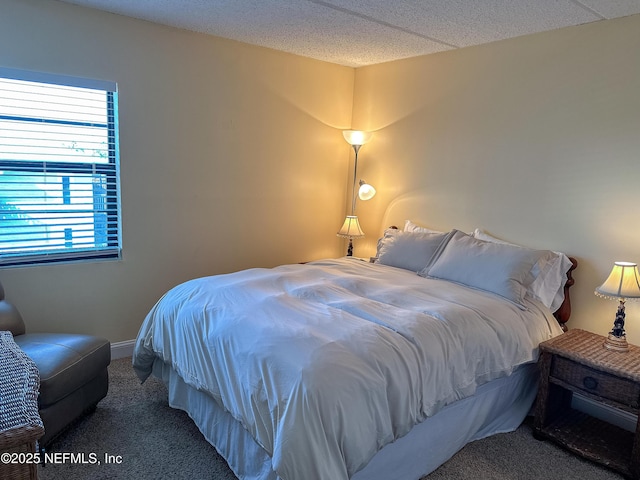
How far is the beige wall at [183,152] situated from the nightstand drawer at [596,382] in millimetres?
2436

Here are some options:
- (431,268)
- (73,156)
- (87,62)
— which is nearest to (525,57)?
(431,268)

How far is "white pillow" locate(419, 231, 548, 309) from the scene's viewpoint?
272 centimetres

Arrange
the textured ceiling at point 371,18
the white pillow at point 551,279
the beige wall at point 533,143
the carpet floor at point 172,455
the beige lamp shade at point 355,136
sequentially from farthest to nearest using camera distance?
the beige lamp shade at point 355,136, the white pillow at point 551,279, the beige wall at point 533,143, the textured ceiling at point 371,18, the carpet floor at point 172,455

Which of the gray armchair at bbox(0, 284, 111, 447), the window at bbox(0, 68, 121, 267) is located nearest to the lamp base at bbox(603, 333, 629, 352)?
the gray armchair at bbox(0, 284, 111, 447)

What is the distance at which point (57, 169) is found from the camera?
9.85 ft

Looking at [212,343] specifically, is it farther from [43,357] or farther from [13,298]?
[13,298]

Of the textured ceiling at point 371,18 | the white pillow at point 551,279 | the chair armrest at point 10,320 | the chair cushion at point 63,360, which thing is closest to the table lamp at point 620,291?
the white pillow at point 551,279

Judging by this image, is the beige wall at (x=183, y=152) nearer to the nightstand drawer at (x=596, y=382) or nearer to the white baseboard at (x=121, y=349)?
the white baseboard at (x=121, y=349)

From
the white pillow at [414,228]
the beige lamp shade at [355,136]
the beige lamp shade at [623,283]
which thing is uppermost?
the beige lamp shade at [355,136]

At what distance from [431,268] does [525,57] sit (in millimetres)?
1586

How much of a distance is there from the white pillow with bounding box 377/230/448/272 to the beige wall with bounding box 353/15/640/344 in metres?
0.33

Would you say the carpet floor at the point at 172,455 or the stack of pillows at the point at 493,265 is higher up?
the stack of pillows at the point at 493,265

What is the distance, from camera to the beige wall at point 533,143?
2.68 m

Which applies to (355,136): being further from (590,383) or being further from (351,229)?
(590,383)
